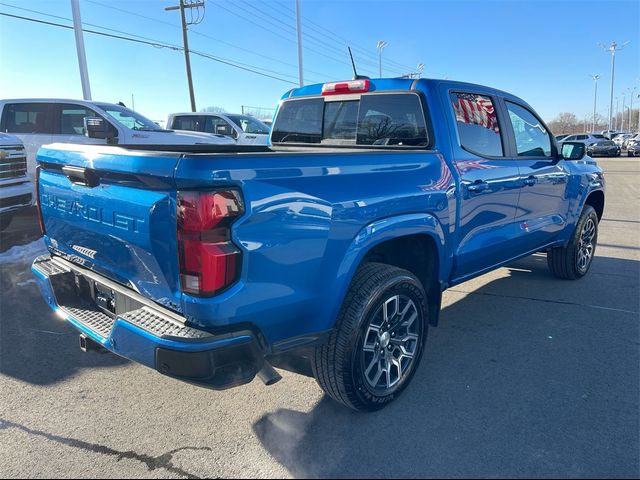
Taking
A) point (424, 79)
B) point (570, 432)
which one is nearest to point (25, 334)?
point (424, 79)

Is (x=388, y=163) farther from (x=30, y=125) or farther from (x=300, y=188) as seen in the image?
(x=30, y=125)

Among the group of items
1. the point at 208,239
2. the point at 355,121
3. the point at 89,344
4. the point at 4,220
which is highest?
the point at 355,121

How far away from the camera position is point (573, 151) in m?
4.81

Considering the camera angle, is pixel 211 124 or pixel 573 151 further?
pixel 211 124

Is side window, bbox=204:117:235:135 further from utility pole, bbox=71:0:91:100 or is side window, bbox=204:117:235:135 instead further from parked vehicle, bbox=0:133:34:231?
parked vehicle, bbox=0:133:34:231

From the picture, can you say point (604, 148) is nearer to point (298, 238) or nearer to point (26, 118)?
point (26, 118)

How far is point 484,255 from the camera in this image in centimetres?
382

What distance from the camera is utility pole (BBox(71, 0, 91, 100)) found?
12508mm

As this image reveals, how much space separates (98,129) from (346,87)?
16.2 feet

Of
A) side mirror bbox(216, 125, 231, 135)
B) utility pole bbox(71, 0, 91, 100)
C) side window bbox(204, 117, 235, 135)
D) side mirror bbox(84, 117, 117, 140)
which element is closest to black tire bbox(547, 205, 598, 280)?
side mirror bbox(84, 117, 117, 140)

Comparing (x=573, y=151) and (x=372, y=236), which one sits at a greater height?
(x=573, y=151)

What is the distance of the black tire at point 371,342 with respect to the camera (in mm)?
2625

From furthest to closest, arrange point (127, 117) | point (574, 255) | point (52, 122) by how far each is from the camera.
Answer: point (127, 117) → point (52, 122) → point (574, 255)

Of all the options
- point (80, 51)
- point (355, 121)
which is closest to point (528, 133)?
point (355, 121)
